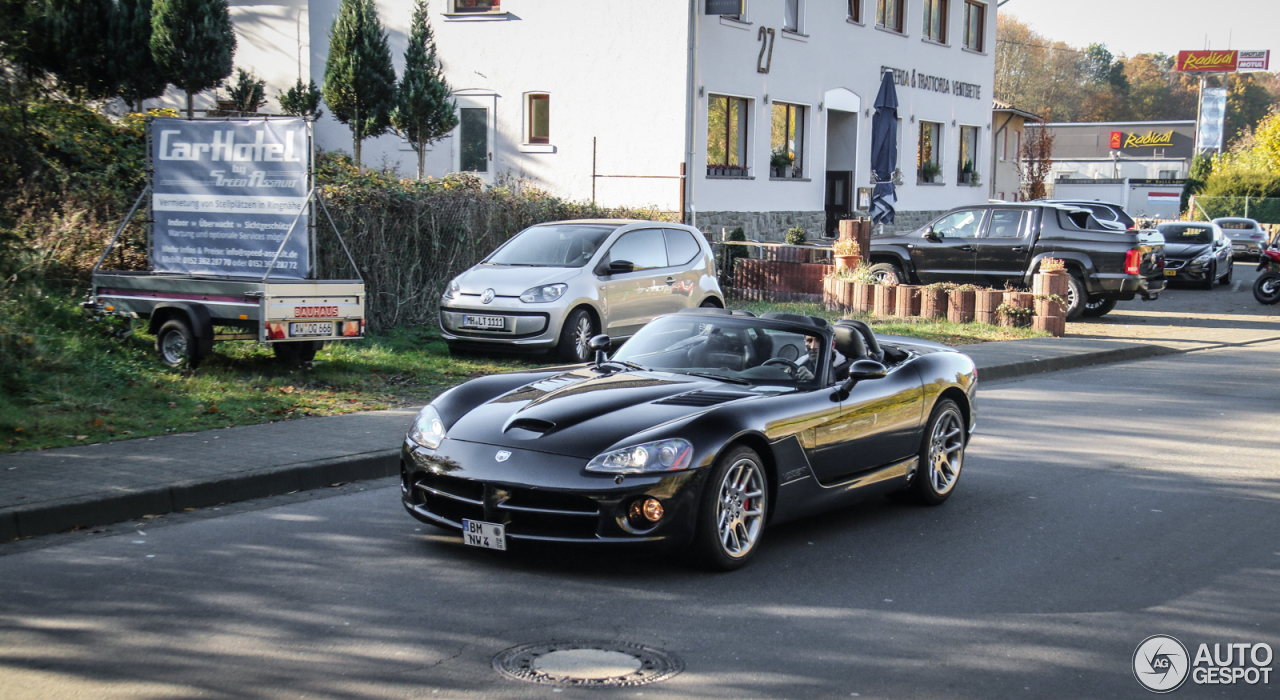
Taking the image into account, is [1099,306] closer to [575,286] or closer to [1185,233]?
[1185,233]

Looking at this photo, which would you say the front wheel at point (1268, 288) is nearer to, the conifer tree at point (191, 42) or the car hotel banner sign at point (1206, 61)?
the conifer tree at point (191, 42)

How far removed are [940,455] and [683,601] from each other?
3.00m

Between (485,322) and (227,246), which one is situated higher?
(227,246)

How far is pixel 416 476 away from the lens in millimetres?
6109

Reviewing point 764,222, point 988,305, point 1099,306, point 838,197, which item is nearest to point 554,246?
point 988,305

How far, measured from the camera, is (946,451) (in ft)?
25.8

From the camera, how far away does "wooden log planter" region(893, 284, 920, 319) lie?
19.3m

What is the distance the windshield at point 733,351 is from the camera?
685 centimetres

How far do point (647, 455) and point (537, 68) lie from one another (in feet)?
73.3

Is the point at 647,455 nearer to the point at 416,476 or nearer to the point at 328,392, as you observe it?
the point at 416,476

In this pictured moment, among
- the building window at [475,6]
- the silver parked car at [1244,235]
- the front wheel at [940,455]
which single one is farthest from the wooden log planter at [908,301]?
the silver parked car at [1244,235]

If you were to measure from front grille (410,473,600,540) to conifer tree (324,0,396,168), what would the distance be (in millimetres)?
19338

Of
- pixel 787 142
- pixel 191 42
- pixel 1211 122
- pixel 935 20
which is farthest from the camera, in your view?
pixel 1211 122

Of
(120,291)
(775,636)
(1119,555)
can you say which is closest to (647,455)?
(775,636)
